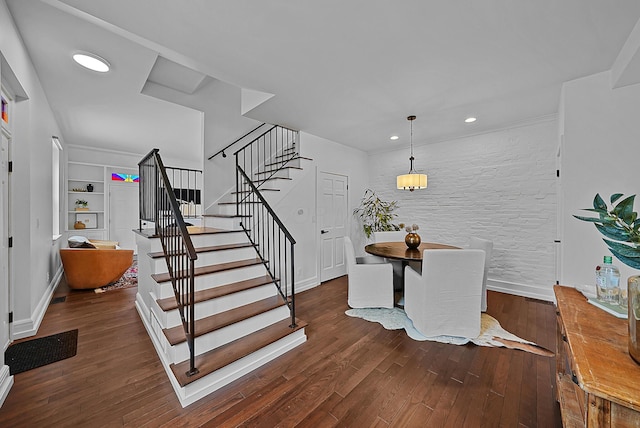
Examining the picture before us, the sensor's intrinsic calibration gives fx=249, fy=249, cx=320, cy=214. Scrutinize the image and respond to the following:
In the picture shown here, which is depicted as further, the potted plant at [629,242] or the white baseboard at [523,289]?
the white baseboard at [523,289]

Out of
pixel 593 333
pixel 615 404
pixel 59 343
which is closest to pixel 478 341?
pixel 593 333

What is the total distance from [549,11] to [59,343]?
4840 mm

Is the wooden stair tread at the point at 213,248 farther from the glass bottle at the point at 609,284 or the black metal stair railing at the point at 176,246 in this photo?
the glass bottle at the point at 609,284

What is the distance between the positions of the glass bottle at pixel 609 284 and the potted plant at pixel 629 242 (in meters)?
0.48

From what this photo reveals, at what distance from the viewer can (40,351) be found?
224cm

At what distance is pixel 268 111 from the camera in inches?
132

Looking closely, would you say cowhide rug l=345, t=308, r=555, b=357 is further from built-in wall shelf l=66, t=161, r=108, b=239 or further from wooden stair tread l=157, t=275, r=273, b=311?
built-in wall shelf l=66, t=161, r=108, b=239

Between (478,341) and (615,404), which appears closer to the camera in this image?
(615,404)

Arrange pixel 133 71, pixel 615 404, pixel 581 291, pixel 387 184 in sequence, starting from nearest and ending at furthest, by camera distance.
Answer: pixel 615 404, pixel 581 291, pixel 133 71, pixel 387 184

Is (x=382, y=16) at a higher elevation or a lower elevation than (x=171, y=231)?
higher

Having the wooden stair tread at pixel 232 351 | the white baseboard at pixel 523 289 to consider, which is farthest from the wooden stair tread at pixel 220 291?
the white baseboard at pixel 523 289

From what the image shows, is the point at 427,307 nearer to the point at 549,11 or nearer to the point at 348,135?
the point at 549,11

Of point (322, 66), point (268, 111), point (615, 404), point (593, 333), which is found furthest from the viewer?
point (268, 111)

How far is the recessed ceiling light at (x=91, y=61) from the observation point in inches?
98.2
